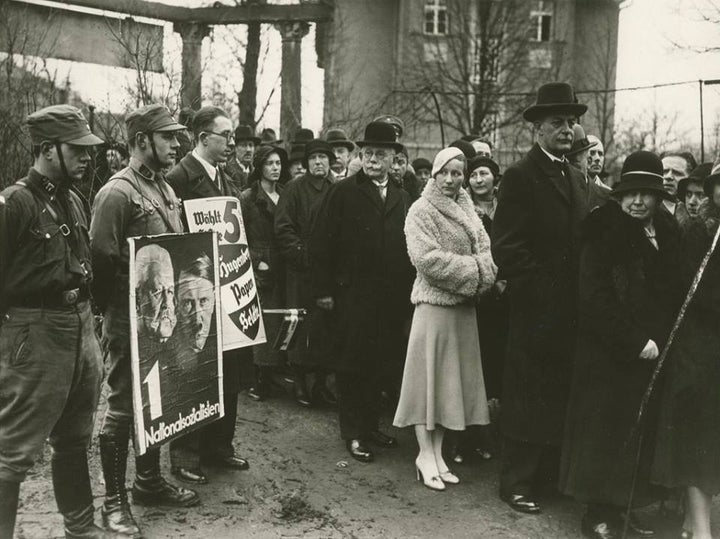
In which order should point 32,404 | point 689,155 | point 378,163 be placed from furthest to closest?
point 689,155
point 378,163
point 32,404

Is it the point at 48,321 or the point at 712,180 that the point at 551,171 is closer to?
the point at 712,180

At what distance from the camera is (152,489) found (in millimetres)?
4883

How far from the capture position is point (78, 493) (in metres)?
4.21

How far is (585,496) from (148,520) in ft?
8.35

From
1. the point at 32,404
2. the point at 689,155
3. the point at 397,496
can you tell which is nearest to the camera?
the point at 32,404

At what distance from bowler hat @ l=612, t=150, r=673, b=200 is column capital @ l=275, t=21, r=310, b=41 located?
73.9 feet

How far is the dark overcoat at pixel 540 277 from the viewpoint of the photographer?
Result: 5.16 meters

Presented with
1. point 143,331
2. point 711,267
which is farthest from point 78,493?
point 711,267

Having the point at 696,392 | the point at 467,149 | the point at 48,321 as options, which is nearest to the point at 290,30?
the point at 467,149

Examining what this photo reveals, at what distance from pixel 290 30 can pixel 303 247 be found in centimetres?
2018

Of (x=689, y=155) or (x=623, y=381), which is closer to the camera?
(x=623, y=381)

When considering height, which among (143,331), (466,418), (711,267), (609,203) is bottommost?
(466,418)

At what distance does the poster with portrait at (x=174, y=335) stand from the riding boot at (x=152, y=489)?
458 mm

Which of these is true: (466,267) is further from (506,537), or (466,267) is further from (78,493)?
(78,493)
